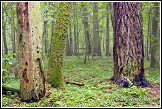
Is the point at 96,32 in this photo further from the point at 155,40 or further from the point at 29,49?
the point at 29,49

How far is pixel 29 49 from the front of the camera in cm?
718

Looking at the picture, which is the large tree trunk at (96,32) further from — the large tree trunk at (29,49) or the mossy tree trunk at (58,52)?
the large tree trunk at (29,49)

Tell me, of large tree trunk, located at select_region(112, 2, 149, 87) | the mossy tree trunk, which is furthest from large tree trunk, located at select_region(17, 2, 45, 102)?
large tree trunk, located at select_region(112, 2, 149, 87)

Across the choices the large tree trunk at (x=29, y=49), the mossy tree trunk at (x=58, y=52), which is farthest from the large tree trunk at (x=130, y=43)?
the large tree trunk at (x=29, y=49)

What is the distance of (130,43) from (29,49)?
405 cm

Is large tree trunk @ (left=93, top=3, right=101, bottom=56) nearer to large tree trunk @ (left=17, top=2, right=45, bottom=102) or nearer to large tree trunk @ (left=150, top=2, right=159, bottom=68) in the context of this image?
large tree trunk @ (left=150, top=2, right=159, bottom=68)

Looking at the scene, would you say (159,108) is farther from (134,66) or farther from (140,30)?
(140,30)

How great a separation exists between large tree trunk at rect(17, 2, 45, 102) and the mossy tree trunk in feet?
5.30

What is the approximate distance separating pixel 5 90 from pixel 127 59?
4.21m

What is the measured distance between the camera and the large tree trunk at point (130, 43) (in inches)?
394

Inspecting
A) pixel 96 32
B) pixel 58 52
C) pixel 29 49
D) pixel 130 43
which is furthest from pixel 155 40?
pixel 96 32

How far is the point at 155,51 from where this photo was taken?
16641mm

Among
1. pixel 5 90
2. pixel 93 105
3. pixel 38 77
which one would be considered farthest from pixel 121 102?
pixel 5 90

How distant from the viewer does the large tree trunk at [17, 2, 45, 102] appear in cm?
718
